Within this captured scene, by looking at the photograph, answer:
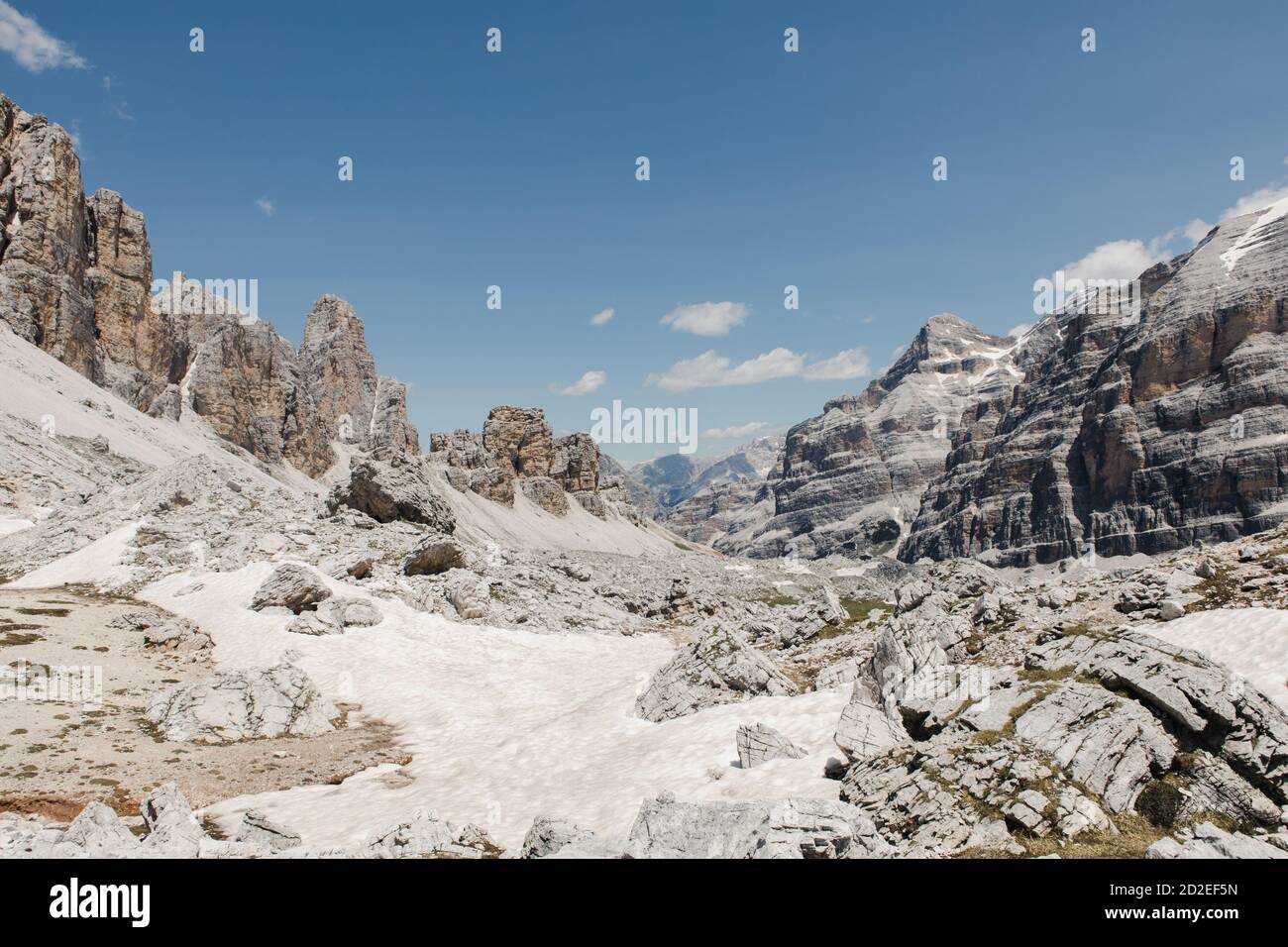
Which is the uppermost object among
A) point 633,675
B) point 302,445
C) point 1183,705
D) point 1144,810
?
point 302,445

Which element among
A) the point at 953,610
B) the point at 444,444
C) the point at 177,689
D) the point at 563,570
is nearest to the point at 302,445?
the point at 444,444

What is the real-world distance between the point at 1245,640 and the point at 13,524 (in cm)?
7573

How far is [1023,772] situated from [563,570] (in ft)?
188

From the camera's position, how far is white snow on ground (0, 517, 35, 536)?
52.5 m

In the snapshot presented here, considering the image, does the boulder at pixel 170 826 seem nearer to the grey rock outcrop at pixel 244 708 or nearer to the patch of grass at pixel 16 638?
the grey rock outcrop at pixel 244 708

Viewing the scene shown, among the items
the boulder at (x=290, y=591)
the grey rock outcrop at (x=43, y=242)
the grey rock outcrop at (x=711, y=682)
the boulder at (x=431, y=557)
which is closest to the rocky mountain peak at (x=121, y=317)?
the grey rock outcrop at (x=43, y=242)

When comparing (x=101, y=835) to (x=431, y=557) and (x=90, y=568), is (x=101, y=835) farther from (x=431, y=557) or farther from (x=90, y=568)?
(x=90, y=568)

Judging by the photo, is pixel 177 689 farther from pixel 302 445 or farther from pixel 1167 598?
pixel 302 445

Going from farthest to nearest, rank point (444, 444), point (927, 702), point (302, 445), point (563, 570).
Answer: point (444, 444) → point (302, 445) → point (563, 570) → point (927, 702)

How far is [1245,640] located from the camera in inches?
719

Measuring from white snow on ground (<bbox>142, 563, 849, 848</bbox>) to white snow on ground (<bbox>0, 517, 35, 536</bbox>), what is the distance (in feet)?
77.1
